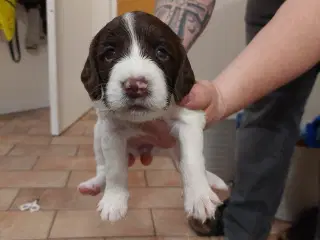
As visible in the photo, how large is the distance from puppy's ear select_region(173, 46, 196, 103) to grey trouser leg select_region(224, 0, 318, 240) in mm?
568

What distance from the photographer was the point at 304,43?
0.87 meters

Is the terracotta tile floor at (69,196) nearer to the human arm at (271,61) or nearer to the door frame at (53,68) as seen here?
the door frame at (53,68)

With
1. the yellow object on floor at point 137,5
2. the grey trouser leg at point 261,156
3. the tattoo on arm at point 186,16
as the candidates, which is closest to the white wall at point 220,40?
the grey trouser leg at point 261,156

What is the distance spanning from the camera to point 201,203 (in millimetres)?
871

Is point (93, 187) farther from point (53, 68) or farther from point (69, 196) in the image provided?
point (53, 68)

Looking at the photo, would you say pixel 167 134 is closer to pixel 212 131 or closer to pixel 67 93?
pixel 212 131

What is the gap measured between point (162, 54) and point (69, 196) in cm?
144

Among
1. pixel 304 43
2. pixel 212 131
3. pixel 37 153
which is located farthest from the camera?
pixel 37 153

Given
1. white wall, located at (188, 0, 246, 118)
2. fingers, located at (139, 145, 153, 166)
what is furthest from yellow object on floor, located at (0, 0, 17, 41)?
A: fingers, located at (139, 145, 153, 166)

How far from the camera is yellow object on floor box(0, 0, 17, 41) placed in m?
3.50

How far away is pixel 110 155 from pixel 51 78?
2383 millimetres

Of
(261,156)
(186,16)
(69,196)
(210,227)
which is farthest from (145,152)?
(69,196)

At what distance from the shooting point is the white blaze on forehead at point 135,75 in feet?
2.56

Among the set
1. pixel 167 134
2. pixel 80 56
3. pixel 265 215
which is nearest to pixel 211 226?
pixel 265 215
